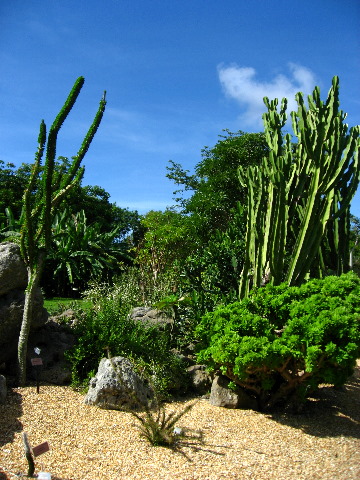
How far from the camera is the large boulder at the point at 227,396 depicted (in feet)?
17.3

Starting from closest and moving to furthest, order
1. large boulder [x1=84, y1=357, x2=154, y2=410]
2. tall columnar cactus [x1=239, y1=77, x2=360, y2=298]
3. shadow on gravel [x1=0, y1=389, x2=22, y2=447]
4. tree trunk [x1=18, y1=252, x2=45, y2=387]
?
shadow on gravel [x1=0, y1=389, x2=22, y2=447]
large boulder [x1=84, y1=357, x2=154, y2=410]
tree trunk [x1=18, y1=252, x2=45, y2=387]
tall columnar cactus [x1=239, y1=77, x2=360, y2=298]

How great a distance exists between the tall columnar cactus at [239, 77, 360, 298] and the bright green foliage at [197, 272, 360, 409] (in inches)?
34.4

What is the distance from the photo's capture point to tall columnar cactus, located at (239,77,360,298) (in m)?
6.32

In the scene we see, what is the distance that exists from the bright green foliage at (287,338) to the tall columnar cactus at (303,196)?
87 centimetres

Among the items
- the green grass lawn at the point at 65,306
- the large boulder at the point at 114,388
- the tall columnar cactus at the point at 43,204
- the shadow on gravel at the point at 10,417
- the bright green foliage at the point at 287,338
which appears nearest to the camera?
the shadow on gravel at the point at 10,417

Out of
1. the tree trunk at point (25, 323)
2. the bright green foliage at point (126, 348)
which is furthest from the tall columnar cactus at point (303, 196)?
the tree trunk at point (25, 323)

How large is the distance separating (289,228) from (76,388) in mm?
4020

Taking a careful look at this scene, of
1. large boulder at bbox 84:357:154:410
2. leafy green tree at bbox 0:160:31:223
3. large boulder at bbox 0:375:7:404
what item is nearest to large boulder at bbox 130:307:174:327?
large boulder at bbox 84:357:154:410

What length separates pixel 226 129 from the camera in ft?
56.9

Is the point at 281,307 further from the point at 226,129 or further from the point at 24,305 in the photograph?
the point at 226,129

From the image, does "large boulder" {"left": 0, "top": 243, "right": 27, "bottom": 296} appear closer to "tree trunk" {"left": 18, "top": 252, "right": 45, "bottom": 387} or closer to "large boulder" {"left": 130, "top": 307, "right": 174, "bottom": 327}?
"tree trunk" {"left": 18, "top": 252, "right": 45, "bottom": 387}

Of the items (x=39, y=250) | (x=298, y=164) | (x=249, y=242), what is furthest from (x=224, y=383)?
(x=298, y=164)

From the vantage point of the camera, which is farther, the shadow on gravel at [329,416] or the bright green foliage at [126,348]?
the bright green foliage at [126,348]

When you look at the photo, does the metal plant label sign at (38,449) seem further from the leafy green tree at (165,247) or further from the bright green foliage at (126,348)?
the leafy green tree at (165,247)
